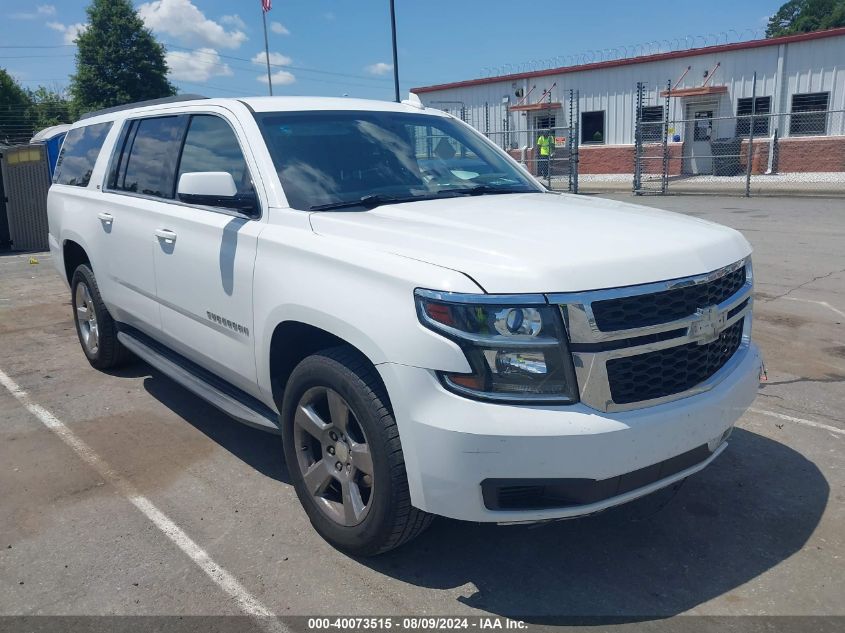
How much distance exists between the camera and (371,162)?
13.5 ft

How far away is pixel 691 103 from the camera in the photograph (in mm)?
28578

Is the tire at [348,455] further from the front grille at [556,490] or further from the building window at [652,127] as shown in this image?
the building window at [652,127]

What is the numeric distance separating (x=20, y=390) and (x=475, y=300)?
4.71 m

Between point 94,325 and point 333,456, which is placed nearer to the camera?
point 333,456

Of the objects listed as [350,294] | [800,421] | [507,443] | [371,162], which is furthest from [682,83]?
[507,443]

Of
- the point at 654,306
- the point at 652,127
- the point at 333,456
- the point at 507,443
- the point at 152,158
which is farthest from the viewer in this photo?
the point at 652,127

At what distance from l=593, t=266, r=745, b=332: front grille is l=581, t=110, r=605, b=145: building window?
28.9 meters

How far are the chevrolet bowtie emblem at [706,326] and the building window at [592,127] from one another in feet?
94.6

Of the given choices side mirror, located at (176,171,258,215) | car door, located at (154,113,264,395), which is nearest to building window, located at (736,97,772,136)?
car door, located at (154,113,264,395)

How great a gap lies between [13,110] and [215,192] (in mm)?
57995

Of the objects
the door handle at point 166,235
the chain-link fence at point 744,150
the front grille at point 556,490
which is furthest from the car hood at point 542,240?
the chain-link fence at point 744,150

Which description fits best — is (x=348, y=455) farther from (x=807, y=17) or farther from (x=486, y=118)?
(x=807, y=17)

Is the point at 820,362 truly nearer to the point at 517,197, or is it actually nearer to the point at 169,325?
the point at 517,197

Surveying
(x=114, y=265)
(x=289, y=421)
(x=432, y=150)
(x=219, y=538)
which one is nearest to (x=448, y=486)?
(x=289, y=421)
